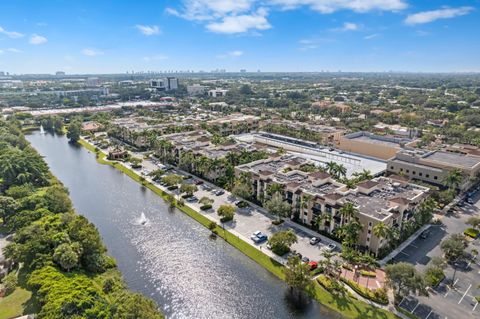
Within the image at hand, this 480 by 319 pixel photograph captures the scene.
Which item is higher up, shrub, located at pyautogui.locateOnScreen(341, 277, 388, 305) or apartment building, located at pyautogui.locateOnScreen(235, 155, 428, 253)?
apartment building, located at pyautogui.locateOnScreen(235, 155, 428, 253)

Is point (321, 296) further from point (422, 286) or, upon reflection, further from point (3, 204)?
point (3, 204)

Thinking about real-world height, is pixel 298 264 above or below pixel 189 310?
above

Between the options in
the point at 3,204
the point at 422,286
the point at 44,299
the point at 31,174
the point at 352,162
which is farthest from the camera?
the point at 352,162

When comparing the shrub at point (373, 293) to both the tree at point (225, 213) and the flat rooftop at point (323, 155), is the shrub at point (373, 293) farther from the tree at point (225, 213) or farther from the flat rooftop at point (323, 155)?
the flat rooftop at point (323, 155)

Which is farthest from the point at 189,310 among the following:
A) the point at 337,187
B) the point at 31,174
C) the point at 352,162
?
the point at 352,162

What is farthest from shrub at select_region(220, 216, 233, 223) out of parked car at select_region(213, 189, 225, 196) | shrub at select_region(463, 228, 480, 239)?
shrub at select_region(463, 228, 480, 239)

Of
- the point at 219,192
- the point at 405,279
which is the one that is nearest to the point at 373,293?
the point at 405,279

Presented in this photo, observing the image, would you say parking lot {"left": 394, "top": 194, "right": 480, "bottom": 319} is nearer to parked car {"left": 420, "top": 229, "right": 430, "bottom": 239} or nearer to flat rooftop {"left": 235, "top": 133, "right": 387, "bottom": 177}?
parked car {"left": 420, "top": 229, "right": 430, "bottom": 239}
